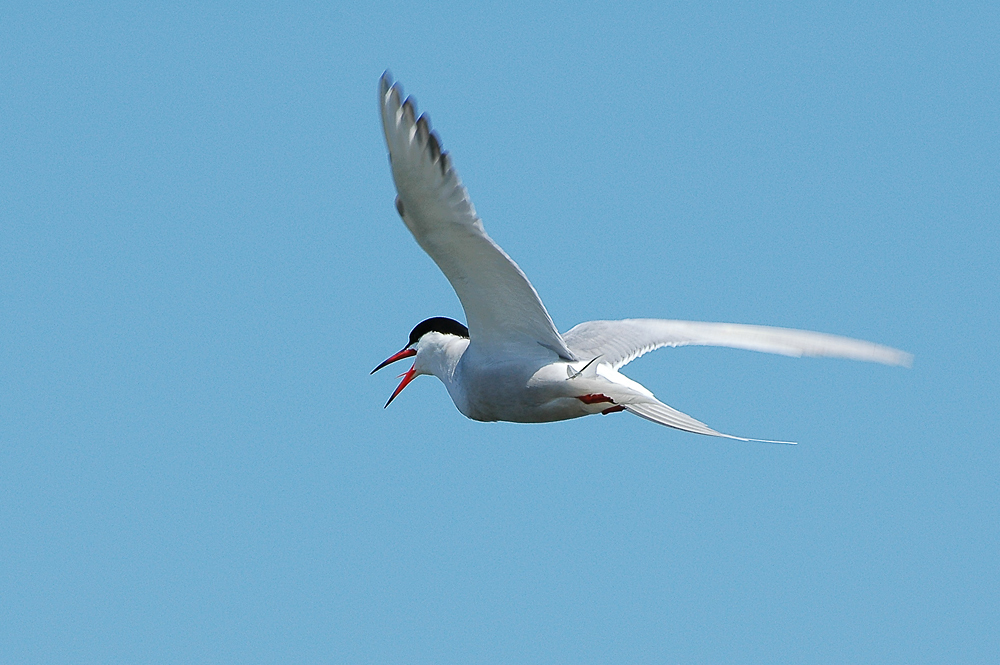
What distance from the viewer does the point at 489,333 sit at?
20.9 ft

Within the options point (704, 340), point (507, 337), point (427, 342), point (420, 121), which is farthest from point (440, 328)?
point (420, 121)

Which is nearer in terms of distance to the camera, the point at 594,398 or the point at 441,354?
the point at 594,398

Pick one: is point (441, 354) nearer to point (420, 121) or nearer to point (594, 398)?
point (594, 398)

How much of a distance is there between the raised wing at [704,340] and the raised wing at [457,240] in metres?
0.77

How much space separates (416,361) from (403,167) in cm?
289

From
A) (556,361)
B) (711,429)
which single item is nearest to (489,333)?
(556,361)

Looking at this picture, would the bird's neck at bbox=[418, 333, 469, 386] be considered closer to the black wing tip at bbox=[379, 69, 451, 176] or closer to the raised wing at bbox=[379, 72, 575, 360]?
the raised wing at bbox=[379, 72, 575, 360]

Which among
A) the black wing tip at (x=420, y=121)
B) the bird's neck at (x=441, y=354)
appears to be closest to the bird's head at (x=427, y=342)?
the bird's neck at (x=441, y=354)

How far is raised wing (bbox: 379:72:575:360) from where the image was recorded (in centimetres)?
500

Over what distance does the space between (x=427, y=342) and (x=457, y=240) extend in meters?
2.22

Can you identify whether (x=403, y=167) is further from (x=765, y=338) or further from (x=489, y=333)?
(x=765, y=338)

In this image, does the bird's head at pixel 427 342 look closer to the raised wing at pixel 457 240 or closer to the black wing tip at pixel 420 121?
the raised wing at pixel 457 240

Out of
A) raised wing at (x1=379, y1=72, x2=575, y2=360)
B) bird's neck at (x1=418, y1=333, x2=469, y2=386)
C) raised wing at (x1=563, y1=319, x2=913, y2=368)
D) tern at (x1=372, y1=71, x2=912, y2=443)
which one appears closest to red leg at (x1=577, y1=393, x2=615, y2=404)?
tern at (x1=372, y1=71, x2=912, y2=443)

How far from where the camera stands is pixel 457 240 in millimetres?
5484
